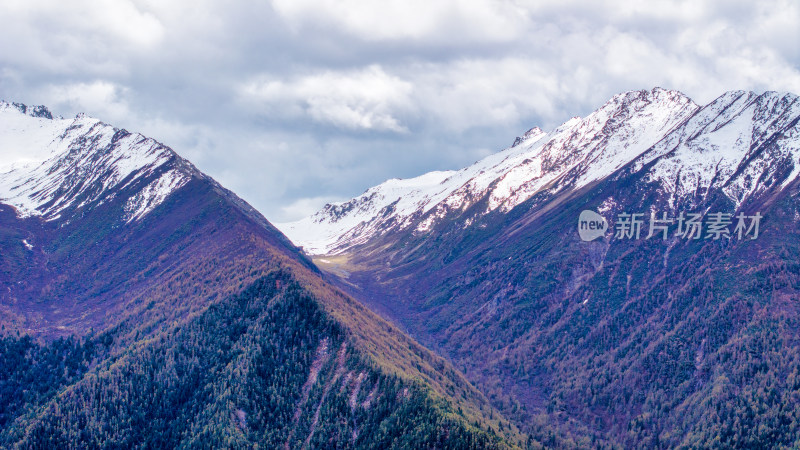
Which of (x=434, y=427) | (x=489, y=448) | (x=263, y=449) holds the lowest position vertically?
(x=489, y=448)

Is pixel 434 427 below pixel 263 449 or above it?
below

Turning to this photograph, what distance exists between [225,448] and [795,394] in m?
179

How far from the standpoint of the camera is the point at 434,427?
189875 mm

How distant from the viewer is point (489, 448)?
185m

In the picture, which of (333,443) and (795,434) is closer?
(795,434)

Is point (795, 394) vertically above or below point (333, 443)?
below

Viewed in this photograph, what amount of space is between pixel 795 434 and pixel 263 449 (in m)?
159

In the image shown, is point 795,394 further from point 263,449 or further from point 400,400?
point 263,449

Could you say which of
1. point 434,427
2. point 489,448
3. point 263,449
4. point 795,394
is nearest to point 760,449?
point 795,394

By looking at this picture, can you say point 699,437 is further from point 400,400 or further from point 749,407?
point 400,400

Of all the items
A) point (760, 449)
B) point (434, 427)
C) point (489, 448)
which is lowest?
point (760, 449)

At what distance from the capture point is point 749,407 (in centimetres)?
19888

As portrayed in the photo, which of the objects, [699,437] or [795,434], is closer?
[795,434]

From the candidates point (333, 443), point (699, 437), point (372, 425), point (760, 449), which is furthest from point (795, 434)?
point (333, 443)
